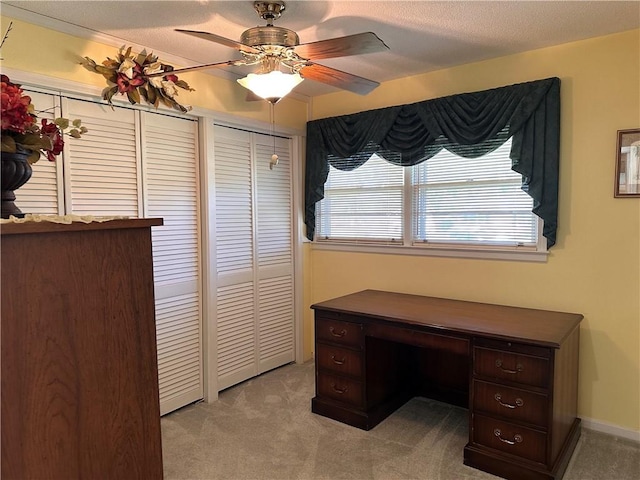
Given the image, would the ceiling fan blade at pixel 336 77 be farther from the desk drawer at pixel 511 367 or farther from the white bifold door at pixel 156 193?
the desk drawer at pixel 511 367

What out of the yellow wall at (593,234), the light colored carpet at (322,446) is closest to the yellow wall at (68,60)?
the yellow wall at (593,234)

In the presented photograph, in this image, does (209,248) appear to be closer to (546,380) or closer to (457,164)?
(457,164)

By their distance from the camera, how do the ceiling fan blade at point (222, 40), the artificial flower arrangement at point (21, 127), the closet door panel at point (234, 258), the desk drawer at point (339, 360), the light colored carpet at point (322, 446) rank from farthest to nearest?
the closet door panel at point (234, 258)
the desk drawer at point (339, 360)
the light colored carpet at point (322, 446)
the ceiling fan blade at point (222, 40)
the artificial flower arrangement at point (21, 127)

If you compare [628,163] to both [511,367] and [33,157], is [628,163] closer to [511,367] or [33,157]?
[511,367]

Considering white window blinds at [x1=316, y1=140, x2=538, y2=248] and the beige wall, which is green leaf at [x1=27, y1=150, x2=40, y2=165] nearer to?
the beige wall

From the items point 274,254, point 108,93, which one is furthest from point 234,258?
point 108,93

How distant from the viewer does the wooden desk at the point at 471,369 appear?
7.34ft

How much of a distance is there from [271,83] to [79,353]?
4.43 ft

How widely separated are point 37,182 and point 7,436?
1.85 meters

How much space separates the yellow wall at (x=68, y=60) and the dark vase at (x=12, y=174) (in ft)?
4.26

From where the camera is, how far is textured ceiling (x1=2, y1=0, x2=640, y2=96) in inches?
84.4

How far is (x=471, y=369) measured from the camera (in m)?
2.41

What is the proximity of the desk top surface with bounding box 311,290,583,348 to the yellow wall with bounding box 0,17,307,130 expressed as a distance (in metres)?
1.67

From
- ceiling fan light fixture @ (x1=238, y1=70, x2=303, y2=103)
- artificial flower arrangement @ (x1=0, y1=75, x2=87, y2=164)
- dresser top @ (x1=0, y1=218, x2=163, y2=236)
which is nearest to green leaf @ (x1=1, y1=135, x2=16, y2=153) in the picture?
artificial flower arrangement @ (x1=0, y1=75, x2=87, y2=164)
